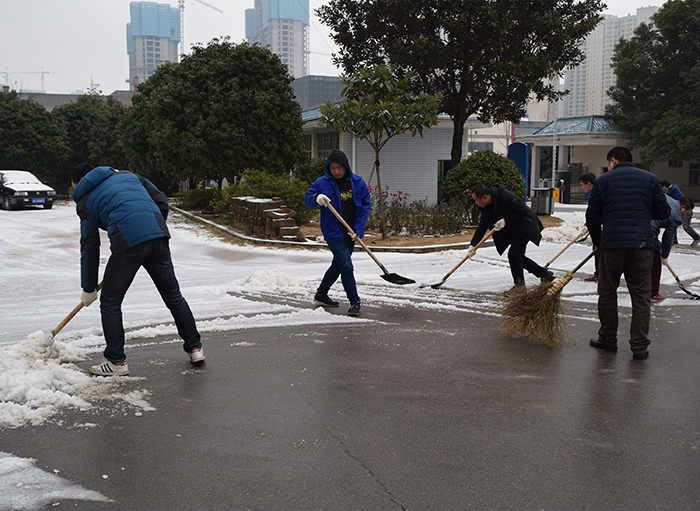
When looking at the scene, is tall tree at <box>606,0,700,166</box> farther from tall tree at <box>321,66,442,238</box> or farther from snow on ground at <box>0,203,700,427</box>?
tall tree at <box>321,66,442,238</box>

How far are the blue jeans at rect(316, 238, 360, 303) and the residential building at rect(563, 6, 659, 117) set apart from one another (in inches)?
3973

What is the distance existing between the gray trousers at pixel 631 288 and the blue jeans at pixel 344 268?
2736 millimetres

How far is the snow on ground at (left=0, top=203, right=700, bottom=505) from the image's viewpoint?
4.61 m

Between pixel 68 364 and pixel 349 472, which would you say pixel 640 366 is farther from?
pixel 68 364

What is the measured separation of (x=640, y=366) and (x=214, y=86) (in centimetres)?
1772

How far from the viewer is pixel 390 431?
407cm

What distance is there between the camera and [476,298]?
855 centimetres

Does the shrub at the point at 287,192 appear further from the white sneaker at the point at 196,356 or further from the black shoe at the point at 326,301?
the white sneaker at the point at 196,356

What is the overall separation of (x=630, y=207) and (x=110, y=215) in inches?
174

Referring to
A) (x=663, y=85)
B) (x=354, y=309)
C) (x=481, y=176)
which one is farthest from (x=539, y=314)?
(x=663, y=85)

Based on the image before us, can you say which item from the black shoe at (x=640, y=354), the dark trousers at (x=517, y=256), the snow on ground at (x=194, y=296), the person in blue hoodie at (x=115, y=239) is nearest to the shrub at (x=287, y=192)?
the snow on ground at (x=194, y=296)

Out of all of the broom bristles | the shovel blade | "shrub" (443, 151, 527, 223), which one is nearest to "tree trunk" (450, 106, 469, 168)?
"shrub" (443, 151, 527, 223)

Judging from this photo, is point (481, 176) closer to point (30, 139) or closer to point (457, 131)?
point (457, 131)

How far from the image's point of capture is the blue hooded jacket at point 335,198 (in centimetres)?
776
